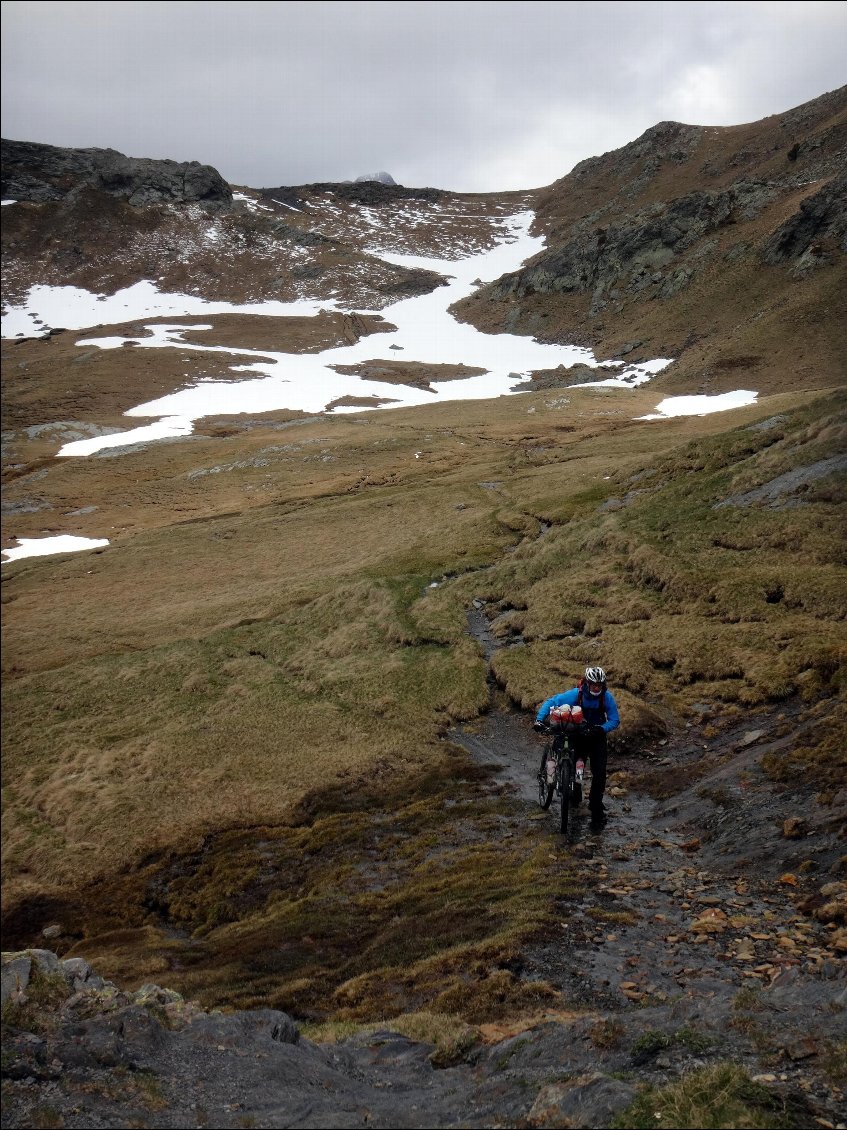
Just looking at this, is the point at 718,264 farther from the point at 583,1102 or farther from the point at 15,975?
the point at 15,975

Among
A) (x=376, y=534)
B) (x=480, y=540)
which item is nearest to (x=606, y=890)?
(x=480, y=540)

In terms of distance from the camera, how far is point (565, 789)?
17.4m

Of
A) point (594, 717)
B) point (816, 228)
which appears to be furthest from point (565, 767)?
point (816, 228)

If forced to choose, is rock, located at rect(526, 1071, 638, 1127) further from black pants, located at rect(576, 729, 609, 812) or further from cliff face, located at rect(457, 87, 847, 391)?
cliff face, located at rect(457, 87, 847, 391)

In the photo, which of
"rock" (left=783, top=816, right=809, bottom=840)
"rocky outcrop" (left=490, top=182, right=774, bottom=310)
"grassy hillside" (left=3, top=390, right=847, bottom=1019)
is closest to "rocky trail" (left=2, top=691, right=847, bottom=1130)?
"rock" (left=783, top=816, right=809, bottom=840)

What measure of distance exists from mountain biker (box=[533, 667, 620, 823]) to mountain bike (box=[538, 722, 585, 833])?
0.18m

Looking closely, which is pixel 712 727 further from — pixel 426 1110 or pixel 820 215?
pixel 820 215

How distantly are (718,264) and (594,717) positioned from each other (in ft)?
489

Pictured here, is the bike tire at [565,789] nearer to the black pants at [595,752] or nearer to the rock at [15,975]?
the black pants at [595,752]

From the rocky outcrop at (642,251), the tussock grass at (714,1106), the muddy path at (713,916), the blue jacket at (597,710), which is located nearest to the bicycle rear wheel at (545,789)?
the muddy path at (713,916)

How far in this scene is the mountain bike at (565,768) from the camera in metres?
17.0

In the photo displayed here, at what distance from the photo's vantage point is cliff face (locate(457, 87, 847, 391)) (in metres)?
119

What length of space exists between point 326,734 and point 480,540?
22.7 m

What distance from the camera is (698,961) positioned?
11.5 m
